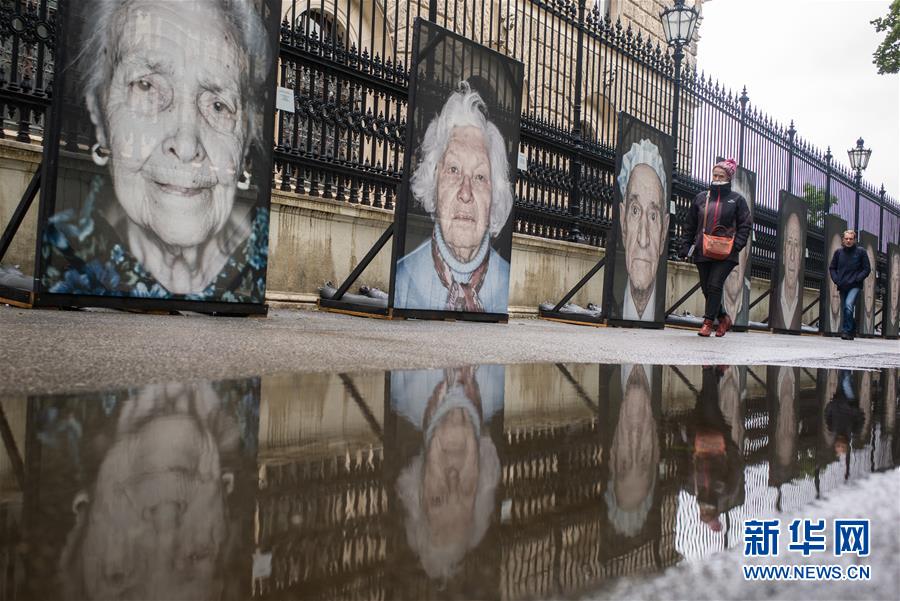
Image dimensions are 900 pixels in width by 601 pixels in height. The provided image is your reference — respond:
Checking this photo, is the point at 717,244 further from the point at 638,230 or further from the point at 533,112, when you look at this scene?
the point at 533,112

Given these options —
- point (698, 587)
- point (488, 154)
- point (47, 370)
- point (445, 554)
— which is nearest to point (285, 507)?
point (445, 554)

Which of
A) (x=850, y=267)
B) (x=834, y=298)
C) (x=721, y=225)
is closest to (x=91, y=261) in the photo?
(x=721, y=225)

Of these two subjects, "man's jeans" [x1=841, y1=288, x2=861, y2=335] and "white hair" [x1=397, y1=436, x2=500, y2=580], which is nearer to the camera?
"white hair" [x1=397, y1=436, x2=500, y2=580]

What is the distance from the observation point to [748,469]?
4.06 ft

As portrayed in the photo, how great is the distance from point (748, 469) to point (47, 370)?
1759 mm

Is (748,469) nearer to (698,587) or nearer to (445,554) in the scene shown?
(698,587)

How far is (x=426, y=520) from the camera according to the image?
85cm

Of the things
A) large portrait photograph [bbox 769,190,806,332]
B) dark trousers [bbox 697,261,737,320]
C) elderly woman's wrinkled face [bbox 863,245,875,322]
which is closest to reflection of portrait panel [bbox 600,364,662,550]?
dark trousers [bbox 697,261,737,320]

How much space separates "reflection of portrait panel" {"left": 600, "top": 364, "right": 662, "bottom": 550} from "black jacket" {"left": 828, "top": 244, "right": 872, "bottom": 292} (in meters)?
12.6

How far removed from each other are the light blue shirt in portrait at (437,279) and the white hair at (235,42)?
175 cm

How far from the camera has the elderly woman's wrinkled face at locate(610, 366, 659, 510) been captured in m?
1.04

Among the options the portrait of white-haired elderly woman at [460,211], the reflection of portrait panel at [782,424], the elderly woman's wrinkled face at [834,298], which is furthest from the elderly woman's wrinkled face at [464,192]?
the elderly woman's wrinkled face at [834,298]

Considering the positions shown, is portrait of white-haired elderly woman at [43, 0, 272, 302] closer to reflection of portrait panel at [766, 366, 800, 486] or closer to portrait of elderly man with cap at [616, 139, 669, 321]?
reflection of portrait panel at [766, 366, 800, 486]

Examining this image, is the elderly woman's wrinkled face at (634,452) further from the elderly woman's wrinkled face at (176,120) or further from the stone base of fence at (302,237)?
the stone base of fence at (302,237)
